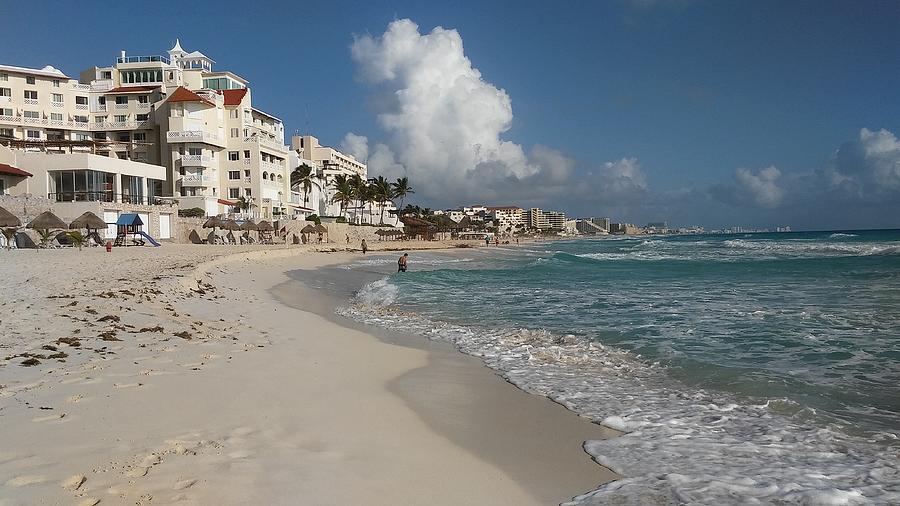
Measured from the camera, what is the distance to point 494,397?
6352 millimetres

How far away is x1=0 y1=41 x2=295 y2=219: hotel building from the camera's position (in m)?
54.1

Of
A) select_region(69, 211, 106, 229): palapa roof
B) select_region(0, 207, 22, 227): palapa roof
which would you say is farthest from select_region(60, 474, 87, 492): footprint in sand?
select_region(69, 211, 106, 229): palapa roof

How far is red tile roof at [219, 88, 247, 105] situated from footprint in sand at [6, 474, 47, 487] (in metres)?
61.3

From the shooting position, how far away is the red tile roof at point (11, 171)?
116 ft

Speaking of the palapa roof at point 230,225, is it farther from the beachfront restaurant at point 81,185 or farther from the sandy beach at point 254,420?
the sandy beach at point 254,420

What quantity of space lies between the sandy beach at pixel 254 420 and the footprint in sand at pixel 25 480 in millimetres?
12

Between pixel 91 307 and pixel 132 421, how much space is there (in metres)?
6.10

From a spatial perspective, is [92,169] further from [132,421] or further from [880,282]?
[880,282]

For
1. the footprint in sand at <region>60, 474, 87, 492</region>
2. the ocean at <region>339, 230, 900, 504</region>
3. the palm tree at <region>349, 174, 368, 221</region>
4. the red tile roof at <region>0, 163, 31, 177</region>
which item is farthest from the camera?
the palm tree at <region>349, 174, 368, 221</region>

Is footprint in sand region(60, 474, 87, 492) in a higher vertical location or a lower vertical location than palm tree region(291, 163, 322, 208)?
lower

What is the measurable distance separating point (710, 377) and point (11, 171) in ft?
141

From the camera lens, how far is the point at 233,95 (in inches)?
2339

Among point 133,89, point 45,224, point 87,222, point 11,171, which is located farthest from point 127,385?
point 133,89

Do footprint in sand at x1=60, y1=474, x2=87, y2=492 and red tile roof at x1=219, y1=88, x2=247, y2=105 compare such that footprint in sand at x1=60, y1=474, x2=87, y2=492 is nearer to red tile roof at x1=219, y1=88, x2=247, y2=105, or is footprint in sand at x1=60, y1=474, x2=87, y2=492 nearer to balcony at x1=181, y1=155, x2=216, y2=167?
balcony at x1=181, y1=155, x2=216, y2=167
